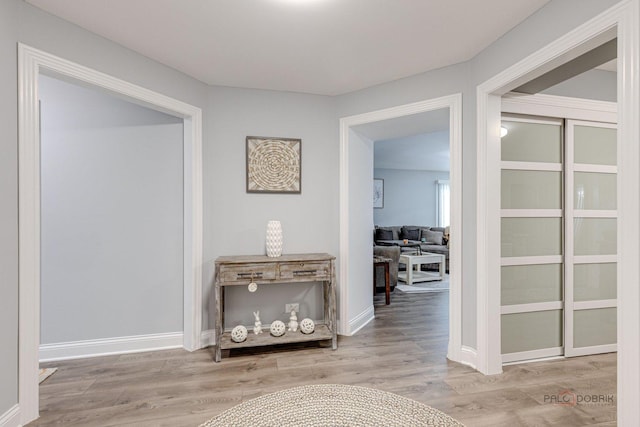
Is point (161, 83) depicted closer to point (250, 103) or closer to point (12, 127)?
point (250, 103)

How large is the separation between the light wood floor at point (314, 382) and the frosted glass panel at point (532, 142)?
173 centimetres

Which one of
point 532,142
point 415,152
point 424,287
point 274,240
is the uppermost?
point 415,152

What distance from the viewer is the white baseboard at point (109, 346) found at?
2.71m

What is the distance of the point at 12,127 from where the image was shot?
5.85ft

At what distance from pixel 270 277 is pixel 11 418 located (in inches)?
68.8

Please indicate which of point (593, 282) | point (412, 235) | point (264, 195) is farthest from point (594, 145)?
point (412, 235)

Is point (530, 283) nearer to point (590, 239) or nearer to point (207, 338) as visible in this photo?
point (590, 239)

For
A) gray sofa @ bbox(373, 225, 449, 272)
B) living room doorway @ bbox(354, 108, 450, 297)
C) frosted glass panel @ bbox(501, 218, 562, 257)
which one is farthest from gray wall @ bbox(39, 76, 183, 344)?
gray sofa @ bbox(373, 225, 449, 272)

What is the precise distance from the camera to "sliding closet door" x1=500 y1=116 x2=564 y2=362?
8.52ft

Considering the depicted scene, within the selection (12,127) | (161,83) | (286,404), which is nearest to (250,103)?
(161,83)

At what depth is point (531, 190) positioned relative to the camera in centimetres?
265

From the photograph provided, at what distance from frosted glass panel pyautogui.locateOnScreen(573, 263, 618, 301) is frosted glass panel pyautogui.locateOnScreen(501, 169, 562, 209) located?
2.02ft

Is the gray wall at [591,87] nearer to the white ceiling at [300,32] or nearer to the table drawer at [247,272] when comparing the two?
the white ceiling at [300,32]

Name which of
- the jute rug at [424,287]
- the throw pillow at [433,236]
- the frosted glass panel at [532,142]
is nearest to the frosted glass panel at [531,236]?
the frosted glass panel at [532,142]
